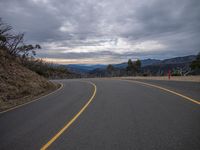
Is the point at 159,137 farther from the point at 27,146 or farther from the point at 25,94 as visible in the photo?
the point at 25,94

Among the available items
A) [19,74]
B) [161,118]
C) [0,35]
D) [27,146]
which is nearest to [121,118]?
[161,118]

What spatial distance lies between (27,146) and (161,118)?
13.8 feet

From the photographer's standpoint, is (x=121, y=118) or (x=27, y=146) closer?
(x=27, y=146)

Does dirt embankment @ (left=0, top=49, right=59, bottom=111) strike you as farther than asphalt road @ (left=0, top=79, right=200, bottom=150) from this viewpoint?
Yes

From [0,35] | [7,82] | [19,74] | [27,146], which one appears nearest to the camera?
[27,146]

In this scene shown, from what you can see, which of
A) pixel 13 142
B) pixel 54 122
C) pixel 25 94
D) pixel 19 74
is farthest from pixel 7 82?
pixel 13 142

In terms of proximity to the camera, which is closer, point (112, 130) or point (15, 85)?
point (112, 130)

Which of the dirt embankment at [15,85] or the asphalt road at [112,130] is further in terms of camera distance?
the dirt embankment at [15,85]

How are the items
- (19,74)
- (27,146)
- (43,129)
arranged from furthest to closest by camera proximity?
(19,74)
(43,129)
(27,146)

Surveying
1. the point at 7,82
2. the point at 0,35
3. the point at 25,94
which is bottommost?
the point at 25,94

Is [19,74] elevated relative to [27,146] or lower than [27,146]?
elevated

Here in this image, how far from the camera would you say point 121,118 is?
686cm

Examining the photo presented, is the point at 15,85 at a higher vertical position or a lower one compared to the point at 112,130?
higher

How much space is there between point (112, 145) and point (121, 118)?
2.32 m
